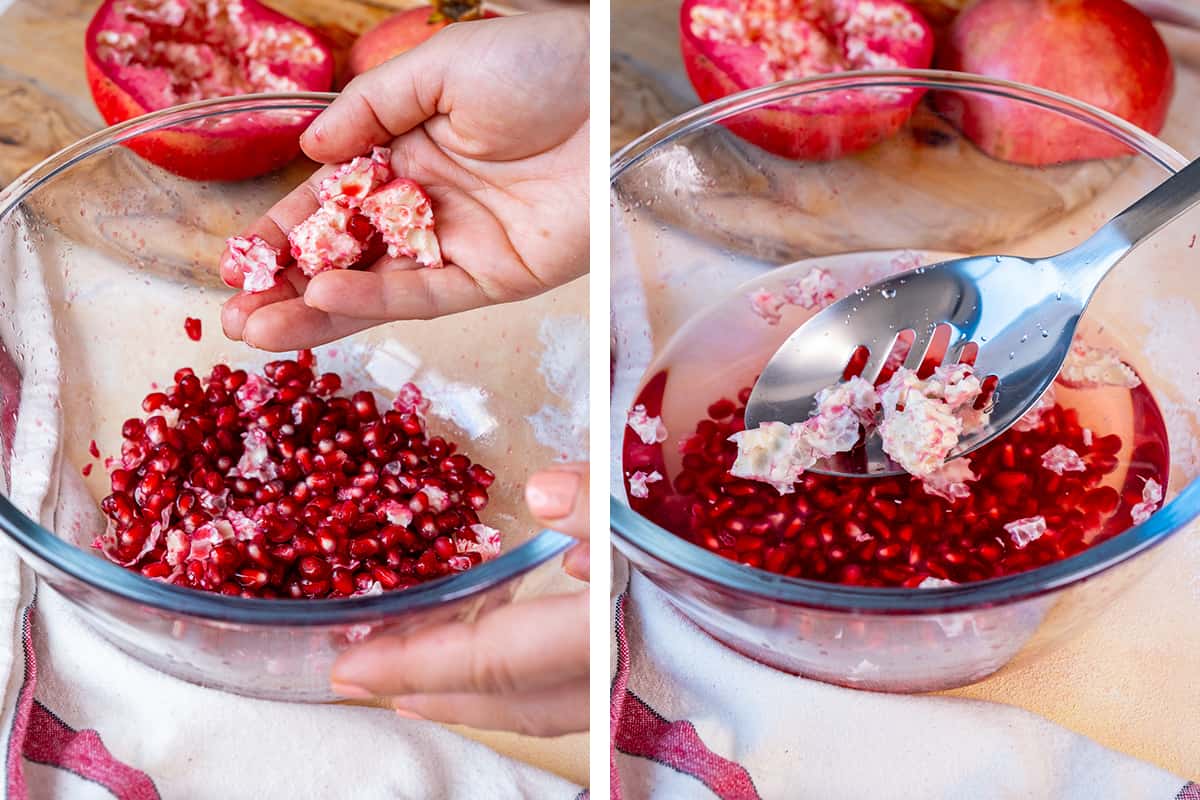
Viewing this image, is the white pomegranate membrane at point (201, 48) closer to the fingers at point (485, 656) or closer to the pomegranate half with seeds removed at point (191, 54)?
the pomegranate half with seeds removed at point (191, 54)

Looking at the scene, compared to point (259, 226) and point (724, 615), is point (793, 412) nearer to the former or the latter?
point (724, 615)

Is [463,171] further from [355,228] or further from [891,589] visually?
[891,589]

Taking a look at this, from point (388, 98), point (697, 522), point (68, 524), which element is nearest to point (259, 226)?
point (388, 98)

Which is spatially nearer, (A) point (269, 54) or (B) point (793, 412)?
(B) point (793, 412)

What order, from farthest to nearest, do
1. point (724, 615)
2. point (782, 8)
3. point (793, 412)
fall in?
point (782, 8) < point (793, 412) < point (724, 615)

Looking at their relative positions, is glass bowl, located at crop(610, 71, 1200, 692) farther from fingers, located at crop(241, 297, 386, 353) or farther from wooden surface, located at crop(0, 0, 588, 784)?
fingers, located at crop(241, 297, 386, 353)

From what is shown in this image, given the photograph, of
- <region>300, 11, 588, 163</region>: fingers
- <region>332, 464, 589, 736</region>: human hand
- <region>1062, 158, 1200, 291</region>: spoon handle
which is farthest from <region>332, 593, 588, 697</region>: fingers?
<region>1062, 158, 1200, 291</region>: spoon handle

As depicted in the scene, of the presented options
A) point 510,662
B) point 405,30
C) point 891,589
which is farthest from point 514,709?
point 405,30
